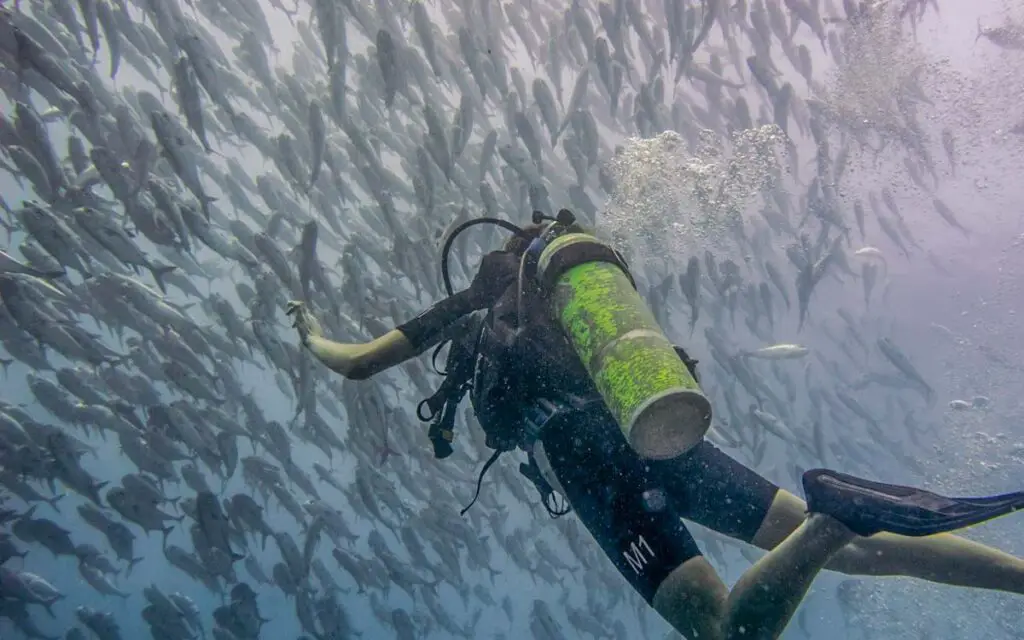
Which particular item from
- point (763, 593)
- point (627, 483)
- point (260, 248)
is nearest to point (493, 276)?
point (627, 483)

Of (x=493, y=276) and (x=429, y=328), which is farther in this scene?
(x=429, y=328)

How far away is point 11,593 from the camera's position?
22.6 ft

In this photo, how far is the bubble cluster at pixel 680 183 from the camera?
1385cm

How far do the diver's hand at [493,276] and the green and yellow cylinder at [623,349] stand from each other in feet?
1.18

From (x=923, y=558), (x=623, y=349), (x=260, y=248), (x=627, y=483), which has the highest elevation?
(x=260, y=248)

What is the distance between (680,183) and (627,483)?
13.1 meters

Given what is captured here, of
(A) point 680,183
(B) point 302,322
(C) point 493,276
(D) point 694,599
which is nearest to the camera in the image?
(D) point 694,599

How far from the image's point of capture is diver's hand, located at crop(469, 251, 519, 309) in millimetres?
2648

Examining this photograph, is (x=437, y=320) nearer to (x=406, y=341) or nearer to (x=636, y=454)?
(x=406, y=341)

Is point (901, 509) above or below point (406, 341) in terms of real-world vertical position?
below

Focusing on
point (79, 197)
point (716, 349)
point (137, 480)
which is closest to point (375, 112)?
point (79, 197)

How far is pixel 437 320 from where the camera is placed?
279 cm

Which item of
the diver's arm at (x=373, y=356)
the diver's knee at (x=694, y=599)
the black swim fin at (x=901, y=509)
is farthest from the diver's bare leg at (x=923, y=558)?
the diver's arm at (x=373, y=356)

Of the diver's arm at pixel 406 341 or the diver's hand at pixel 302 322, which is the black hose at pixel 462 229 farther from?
the diver's hand at pixel 302 322
